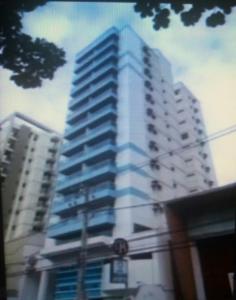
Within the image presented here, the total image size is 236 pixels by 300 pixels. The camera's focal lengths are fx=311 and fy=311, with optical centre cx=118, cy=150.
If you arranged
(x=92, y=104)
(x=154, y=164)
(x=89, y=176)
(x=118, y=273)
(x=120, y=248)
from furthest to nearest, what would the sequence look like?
(x=92, y=104) → (x=154, y=164) → (x=89, y=176) → (x=120, y=248) → (x=118, y=273)

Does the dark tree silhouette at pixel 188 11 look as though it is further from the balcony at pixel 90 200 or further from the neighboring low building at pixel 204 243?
the balcony at pixel 90 200

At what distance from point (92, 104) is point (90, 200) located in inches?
591

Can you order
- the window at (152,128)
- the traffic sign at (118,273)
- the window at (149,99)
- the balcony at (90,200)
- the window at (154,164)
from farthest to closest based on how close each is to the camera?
1. the window at (149,99)
2. the window at (152,128)
3. the window at (154,164)
4. the balcony at (90,200)
5. the traffic sign at (118,273)

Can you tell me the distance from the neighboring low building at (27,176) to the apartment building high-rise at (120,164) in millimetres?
8174

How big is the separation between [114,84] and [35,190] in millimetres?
21000

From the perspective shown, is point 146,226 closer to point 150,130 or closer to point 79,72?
point 150,130

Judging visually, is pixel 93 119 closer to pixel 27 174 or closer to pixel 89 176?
pixel 89 176

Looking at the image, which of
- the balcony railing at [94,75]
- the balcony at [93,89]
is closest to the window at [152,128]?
the balcony at [93,89]

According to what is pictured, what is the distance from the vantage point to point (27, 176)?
170ft

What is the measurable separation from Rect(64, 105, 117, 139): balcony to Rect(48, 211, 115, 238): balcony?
13298 mm

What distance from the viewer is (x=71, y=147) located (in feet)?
140

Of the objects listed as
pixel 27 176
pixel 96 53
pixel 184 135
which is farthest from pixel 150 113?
pixel 27 176

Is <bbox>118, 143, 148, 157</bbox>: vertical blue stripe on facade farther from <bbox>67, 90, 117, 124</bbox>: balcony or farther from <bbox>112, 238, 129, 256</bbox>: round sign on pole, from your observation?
<bbox>112, 238, 129, 256</bbox>: round sign on pole

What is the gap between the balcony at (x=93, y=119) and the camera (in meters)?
40.0
